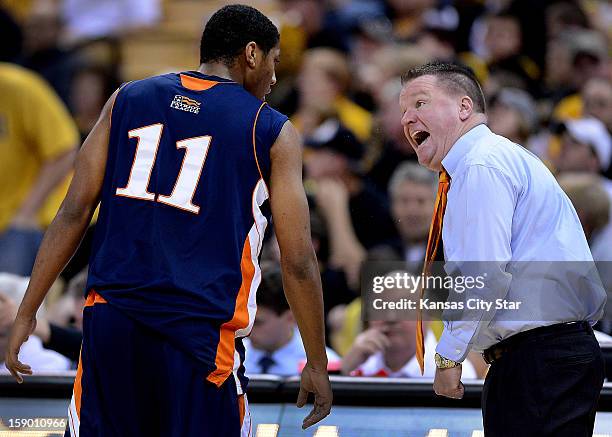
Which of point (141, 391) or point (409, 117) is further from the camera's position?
point (409, 117)

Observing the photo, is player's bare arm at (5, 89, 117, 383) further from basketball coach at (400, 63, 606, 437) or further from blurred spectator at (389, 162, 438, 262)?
blurred spectator at (389, 162, 438, 262)

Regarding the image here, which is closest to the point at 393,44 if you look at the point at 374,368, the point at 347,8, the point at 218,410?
the point at 347,8

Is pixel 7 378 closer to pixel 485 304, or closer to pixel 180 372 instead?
pixel 180 372

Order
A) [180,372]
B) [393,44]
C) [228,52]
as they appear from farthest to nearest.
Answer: [393,44] < [228,52] < [180,372]

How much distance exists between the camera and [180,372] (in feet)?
10.8

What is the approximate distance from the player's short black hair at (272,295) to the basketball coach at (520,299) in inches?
79.4

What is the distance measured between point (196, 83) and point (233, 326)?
29.1 inches

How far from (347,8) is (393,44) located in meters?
1.22

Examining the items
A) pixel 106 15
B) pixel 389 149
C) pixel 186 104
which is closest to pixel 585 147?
pixel 389 149

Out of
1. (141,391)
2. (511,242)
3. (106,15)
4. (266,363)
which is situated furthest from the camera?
(106,15)

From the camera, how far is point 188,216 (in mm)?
3361

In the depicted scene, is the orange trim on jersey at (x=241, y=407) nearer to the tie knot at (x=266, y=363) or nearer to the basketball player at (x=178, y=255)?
the basketball player at (x=178, y=255)

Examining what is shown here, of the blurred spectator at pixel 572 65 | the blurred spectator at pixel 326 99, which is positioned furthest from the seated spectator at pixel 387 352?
the blurred spectator at pixel 572 65

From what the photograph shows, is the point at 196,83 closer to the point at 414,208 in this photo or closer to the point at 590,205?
the point at 590,205
